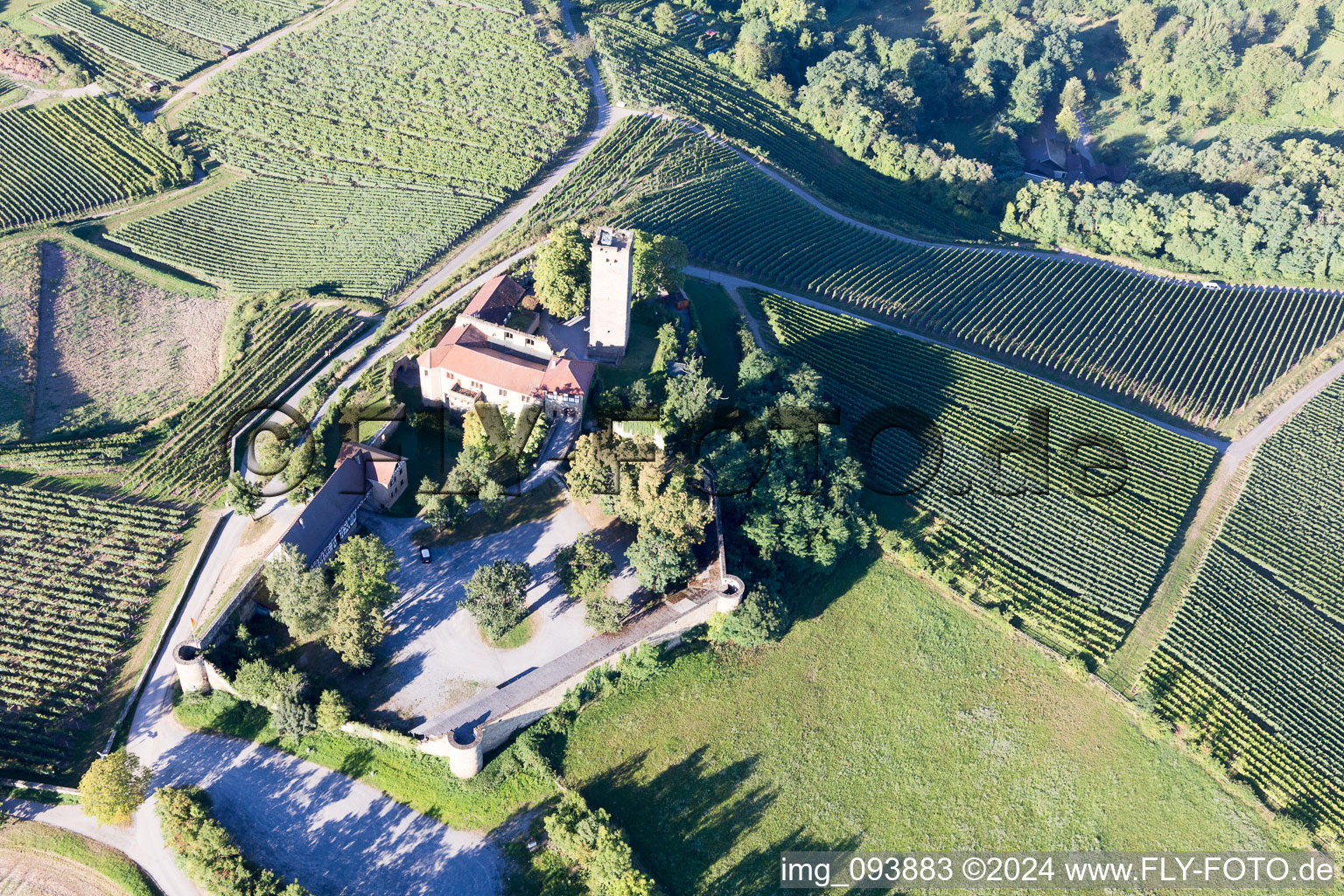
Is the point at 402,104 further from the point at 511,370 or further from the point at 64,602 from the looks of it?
the point at 64,602

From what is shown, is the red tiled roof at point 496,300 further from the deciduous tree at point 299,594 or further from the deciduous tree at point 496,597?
the deciduous tree at point 299,594

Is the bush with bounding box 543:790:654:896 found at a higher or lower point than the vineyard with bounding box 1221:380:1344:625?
lower

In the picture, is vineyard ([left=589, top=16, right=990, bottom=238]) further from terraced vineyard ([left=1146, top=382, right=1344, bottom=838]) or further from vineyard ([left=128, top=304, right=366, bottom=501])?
vineyard ([left=128, top=304, right=366, bottom=501])

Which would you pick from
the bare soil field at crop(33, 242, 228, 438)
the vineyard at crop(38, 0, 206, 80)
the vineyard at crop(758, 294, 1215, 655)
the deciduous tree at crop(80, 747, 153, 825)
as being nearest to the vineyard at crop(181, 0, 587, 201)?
the vineyard at crop(38, 0, 206, 80)

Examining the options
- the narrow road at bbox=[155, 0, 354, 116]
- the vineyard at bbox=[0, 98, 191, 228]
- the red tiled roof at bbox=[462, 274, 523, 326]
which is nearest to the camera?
the red tiled roof at bbox=[462, 274, 523, 326]

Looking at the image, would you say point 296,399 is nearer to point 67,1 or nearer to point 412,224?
point 412,224

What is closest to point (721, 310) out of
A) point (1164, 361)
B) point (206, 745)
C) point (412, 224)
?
point (412, 224)
